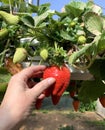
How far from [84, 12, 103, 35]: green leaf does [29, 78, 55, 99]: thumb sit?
12 cm

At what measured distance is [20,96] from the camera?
783 mm

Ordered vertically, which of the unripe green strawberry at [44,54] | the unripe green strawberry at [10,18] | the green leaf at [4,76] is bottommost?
the green leaf at [4,76]

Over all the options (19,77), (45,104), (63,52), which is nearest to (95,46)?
(63,52)

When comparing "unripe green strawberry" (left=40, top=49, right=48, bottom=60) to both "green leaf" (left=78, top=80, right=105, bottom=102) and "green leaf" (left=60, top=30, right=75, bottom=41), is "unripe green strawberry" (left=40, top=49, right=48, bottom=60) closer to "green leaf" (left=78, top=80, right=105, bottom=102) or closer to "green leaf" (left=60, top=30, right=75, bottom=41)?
"green leaf" (left=60, top=30, right=75, bottom=41)

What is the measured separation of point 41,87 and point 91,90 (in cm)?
24

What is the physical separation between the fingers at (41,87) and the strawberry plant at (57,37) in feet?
0.05

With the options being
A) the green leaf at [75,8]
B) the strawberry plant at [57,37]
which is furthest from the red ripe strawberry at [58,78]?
the green leaf at [75,8]

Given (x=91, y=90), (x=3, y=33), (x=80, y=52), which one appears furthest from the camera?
(x=91, y=90)

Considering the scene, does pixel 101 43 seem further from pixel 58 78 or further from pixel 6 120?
pixel 6 120

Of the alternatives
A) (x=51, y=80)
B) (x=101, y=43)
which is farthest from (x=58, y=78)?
(x=101, y=43)

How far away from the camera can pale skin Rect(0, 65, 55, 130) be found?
0.75 metres

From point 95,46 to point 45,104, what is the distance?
6.21 m

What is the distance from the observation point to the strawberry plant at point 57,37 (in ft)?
2.50

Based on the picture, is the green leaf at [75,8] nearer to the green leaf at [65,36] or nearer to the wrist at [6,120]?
the green leaf at [65,36]
